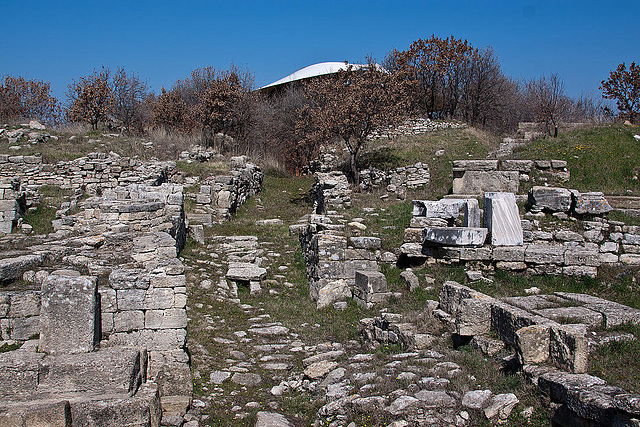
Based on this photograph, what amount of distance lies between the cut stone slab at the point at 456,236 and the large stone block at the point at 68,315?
6742 mm

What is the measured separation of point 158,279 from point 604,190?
13820mm

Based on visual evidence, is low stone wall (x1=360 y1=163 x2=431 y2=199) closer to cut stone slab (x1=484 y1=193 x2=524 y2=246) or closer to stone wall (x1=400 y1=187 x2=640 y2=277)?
stone wall (x1=400 y1=187 x2=640 y2=277)

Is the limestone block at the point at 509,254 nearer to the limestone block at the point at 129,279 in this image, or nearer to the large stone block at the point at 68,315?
the limestone block at the point at 129,279

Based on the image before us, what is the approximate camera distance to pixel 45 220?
15680 millimetres

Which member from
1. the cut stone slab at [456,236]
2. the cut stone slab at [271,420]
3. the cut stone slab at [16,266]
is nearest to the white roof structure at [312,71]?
the cut stone slab at [456,236]

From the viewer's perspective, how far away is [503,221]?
9602 mm

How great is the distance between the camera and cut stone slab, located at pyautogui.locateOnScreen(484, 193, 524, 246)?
9.47 metres

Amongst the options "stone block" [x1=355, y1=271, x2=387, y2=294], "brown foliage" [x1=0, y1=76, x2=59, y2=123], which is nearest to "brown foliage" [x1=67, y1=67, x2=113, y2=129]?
"brown foliage" [x1=0, y1=76, x2=59, y2=123]

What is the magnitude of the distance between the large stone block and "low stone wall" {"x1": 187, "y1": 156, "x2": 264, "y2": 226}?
10.2 meters

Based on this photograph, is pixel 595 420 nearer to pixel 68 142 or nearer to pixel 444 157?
pixel 444 157

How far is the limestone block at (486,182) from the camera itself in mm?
14781

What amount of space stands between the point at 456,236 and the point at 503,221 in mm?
996

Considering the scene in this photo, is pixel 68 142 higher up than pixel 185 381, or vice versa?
pixel 68 142

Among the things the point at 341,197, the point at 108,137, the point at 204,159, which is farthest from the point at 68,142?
the point at 341,197
